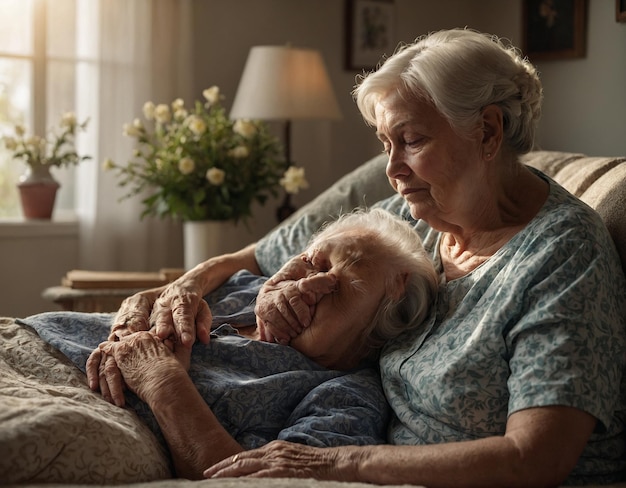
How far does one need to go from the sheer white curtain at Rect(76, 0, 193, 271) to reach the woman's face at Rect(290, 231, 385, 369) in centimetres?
240

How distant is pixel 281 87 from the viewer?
3895mm

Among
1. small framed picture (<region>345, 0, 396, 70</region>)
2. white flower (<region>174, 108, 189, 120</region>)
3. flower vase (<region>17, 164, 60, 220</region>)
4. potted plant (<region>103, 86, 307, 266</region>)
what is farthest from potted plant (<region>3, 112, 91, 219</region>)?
small framed picture (<region>345, 0, 396, 70</region>)

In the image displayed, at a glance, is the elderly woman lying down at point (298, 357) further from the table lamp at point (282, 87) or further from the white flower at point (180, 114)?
the table lamp at point (282, 87)

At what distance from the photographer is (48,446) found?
1.29m

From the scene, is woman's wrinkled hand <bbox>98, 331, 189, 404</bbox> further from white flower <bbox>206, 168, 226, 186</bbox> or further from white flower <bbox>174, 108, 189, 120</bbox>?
white flower <bbox>174, 108, 189, 120</bbox>

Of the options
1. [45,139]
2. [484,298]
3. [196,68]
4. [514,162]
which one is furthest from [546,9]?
[484,298]

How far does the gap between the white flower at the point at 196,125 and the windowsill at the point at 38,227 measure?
0.89 metres

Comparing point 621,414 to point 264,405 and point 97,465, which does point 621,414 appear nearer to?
point 264,405

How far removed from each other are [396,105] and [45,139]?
8.52 feet

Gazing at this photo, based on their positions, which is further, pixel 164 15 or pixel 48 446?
pixel 164 15

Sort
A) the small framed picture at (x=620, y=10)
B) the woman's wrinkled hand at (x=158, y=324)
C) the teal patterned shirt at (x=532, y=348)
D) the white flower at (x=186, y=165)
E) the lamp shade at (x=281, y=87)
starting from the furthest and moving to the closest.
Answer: the small framed picture at (x=620, y=10) → the lamp shade at (x=281, y=87) → the white flower at (x=186, y=165) → the woman's wrinkled hand at (x=158, y=324) → the teal patterned shirt at (x=532, y=348)

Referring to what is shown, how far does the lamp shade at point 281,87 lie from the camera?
3.88 m

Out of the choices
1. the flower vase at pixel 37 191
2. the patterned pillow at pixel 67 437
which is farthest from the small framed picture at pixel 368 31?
the patterned pillow at pixel 67 437

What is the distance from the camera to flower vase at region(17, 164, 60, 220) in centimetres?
375
